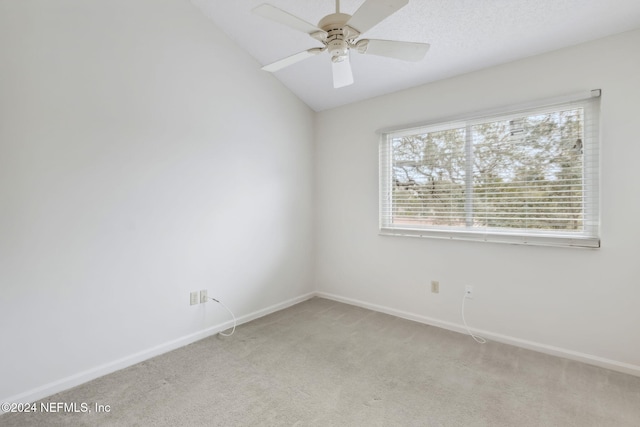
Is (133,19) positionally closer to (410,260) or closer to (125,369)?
(125,369)

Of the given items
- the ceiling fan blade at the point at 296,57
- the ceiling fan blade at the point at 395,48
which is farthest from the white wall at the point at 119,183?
the ceiling fan blade at the point at 395,48

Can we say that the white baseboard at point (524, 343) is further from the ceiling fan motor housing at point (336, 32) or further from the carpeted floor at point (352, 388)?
the ceiling fan motor housing at point (336, 32)

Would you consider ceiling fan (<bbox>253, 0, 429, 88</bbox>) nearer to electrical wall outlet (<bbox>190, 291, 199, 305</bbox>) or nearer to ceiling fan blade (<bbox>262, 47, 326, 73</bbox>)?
ceiling fan blade (<bbox>262, 47, 326, 73</bbox>)

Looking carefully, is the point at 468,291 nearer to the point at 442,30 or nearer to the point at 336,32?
the point at 442,30

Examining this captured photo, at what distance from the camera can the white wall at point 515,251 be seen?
83.5 inches

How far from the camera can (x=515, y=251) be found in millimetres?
2529

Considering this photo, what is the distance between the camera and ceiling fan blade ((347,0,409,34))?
4.46ft

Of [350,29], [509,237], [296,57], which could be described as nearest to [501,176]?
[509,237]

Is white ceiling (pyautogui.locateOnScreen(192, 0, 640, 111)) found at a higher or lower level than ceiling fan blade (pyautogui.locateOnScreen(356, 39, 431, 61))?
higher

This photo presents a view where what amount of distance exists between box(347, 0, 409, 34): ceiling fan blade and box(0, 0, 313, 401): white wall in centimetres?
167

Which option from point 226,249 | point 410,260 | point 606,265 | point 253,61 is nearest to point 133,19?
point 253,61

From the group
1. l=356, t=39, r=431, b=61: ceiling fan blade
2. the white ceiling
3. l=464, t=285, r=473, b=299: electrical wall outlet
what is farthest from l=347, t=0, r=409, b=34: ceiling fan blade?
l=464, t=285, r=473, b=299: electrical wall outlet

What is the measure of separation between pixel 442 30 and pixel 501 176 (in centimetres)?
128

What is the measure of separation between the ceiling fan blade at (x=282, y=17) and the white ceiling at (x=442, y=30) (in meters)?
0.83
